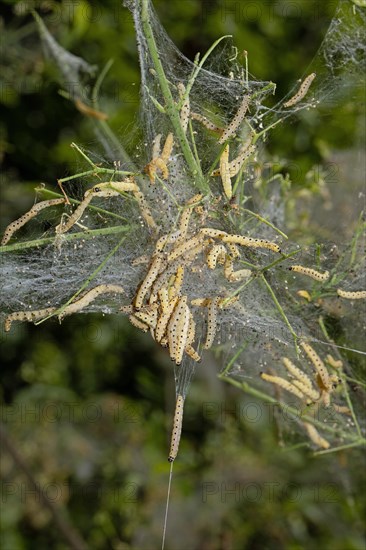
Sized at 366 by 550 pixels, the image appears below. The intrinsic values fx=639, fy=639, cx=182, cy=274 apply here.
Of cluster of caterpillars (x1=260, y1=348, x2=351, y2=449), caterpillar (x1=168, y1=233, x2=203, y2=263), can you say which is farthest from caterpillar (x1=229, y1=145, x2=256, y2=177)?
cluster of caterpillars (x1=260, y1=348, x2=351, y2=449)

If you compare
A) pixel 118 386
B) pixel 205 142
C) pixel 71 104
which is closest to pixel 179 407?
pixel 205 142

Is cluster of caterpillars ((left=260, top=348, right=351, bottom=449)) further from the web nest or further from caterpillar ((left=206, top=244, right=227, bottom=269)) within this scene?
caterpillar ((left=206, top=244, right=227, bottom=269))

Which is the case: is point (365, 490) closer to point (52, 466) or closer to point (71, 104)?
point (52, 466)

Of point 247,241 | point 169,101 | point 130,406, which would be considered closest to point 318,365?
point 247,241

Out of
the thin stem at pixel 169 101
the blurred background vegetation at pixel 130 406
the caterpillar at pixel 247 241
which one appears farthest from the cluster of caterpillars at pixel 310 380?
the blurred background vegetation at pixel 130 406

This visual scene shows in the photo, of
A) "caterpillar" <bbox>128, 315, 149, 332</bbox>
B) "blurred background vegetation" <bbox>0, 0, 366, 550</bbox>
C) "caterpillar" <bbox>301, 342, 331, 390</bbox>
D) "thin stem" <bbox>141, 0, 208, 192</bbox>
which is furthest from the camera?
"blurred background vegetation" <bbox>0, 0, 366, 550</bbox>

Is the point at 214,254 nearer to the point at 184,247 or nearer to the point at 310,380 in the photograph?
the point at 184,247
